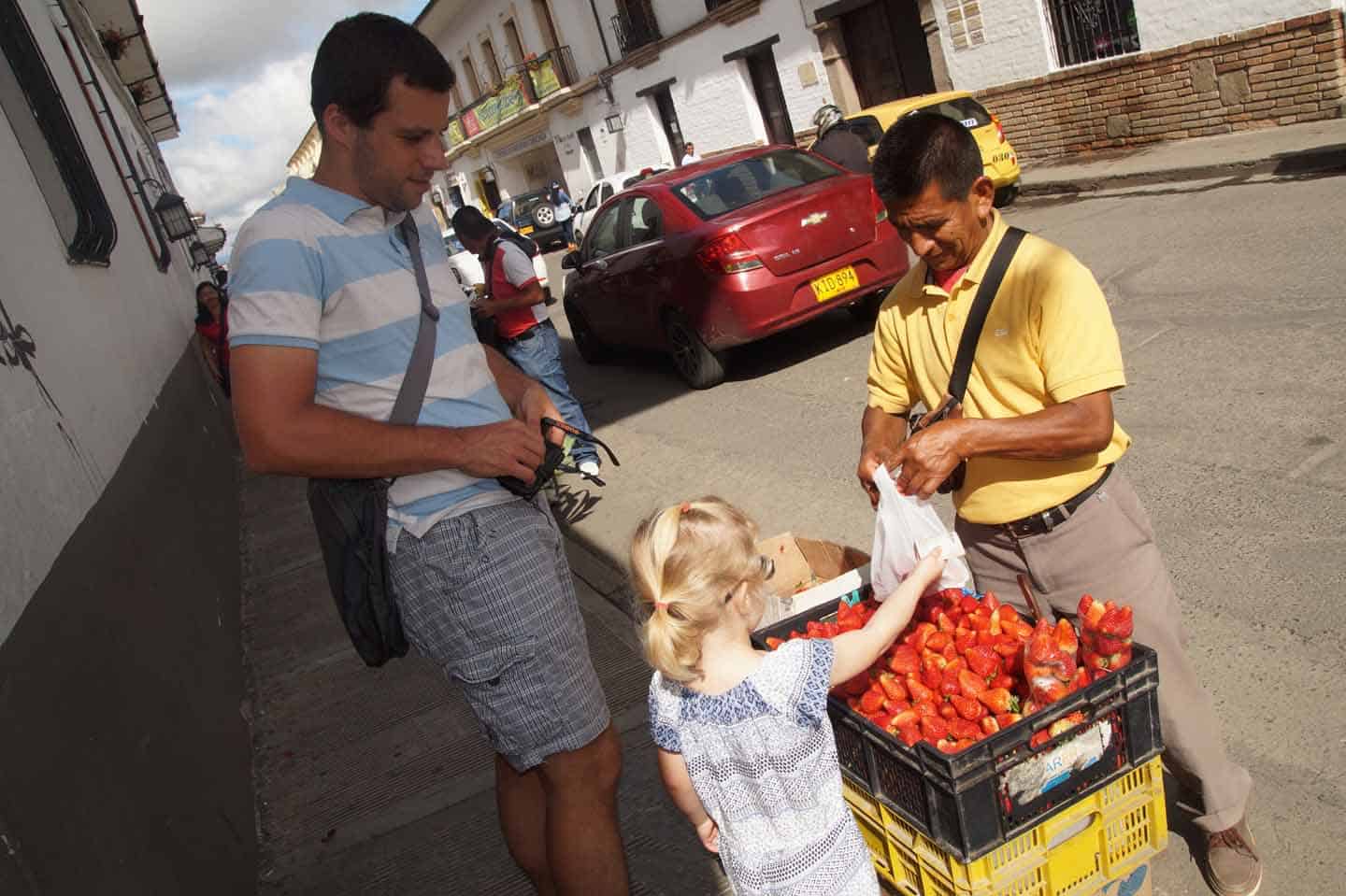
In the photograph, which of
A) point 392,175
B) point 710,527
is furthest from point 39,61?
point 710,527

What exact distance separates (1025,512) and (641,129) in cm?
2656

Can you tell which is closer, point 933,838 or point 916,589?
point 933,838

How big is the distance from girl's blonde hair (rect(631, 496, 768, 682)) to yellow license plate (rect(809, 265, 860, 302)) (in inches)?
241

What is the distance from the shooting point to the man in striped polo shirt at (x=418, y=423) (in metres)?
2.05

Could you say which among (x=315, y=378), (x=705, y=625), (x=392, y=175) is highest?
(x=392, y=175)

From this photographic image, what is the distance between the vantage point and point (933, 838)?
6.78 ft

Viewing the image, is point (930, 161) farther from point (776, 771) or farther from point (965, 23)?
point (965, 23)

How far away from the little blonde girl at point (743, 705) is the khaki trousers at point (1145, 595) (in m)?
0.58

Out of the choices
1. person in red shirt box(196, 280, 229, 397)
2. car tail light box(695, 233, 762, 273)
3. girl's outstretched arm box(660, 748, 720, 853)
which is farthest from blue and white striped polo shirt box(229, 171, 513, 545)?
person in red shirt box(196, 280, 229, 397)

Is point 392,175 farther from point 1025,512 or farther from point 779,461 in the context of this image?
point 779,461

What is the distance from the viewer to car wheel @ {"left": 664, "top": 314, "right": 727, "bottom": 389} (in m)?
8.48

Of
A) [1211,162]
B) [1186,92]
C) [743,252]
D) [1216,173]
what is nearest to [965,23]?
[1186,92]

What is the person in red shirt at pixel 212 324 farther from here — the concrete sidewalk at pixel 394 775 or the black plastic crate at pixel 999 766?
the black plastic crate at pixel 999 766

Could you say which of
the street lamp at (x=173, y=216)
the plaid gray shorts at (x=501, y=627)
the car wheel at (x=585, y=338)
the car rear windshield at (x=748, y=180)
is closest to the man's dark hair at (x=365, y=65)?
the plaid gray shorts at (x=501, y=627)
